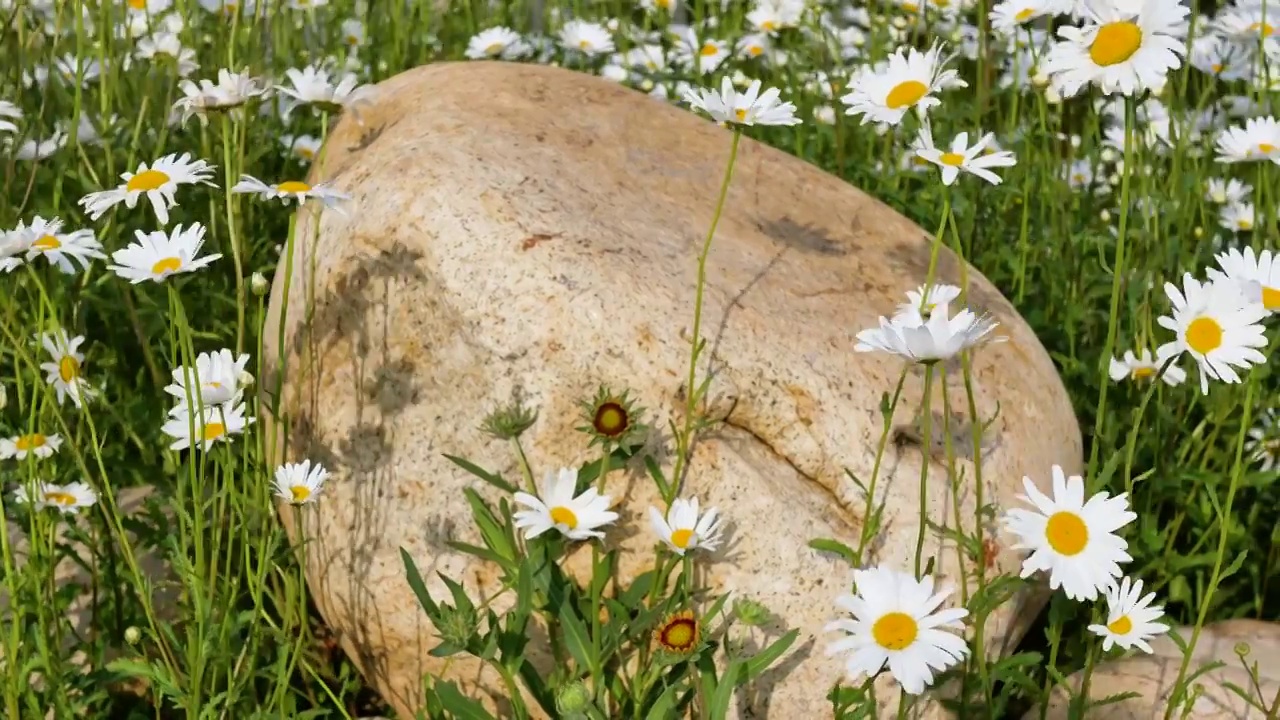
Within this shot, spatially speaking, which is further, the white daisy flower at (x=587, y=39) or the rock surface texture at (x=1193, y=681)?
the white daisy flower at (x=587, y=39)

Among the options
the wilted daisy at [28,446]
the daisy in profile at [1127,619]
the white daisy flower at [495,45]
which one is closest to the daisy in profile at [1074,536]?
the daisy in profile at [1127,619]

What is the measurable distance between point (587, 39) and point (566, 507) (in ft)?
9.72

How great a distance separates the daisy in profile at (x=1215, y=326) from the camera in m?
1.92

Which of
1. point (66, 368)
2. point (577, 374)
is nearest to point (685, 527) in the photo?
point (577, 374)

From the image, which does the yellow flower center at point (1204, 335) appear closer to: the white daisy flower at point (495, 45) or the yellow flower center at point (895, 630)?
the yellow flower center at point (895, 630)

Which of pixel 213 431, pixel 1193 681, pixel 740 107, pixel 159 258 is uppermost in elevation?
pixel 740 107

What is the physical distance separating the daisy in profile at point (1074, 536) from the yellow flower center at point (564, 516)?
0.67 meters

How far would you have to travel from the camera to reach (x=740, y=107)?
2252mm

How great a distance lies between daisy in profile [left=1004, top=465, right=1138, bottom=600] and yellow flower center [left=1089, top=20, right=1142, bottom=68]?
1.94ft

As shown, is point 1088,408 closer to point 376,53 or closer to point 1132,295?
point 1132,295

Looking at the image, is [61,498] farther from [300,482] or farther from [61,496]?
[300,482]

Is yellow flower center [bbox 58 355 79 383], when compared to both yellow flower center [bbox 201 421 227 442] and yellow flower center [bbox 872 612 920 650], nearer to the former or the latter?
yellow flower center [bbox 201 421 227 442]

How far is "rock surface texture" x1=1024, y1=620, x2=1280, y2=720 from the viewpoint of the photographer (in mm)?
2342

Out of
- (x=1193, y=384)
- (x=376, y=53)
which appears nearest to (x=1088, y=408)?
(x=1193, y=384)
